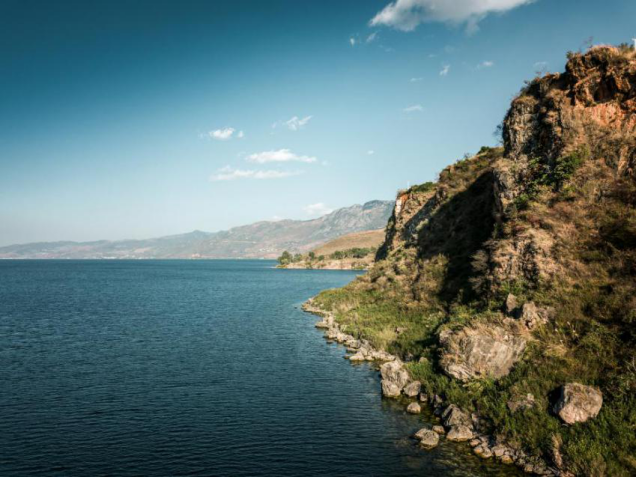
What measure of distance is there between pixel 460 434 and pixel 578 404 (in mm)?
6910

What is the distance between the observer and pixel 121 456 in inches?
901

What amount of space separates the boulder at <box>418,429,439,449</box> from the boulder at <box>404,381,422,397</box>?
7090 mm

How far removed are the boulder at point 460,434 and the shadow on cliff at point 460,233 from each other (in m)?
19.8

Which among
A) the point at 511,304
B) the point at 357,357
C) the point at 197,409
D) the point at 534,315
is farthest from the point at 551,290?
the point at 197,409

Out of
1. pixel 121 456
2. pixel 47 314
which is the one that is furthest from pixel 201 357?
pixel 47 314

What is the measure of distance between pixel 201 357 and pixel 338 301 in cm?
3722

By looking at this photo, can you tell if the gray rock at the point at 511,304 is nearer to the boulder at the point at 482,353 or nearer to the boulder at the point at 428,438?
the boulder at the point at 482,353

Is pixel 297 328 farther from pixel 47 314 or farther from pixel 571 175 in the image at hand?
pixel 47 314

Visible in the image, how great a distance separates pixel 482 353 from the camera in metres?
29.2

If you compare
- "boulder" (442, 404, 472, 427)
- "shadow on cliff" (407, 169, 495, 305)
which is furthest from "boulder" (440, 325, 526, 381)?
"shadow on cliff" (407, 169, 495, 305)

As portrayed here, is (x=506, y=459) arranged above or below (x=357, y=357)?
above

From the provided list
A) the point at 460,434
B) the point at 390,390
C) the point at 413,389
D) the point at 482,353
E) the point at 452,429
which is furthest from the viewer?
the point at 390,390

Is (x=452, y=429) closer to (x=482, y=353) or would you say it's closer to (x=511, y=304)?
(x=482, y=353)

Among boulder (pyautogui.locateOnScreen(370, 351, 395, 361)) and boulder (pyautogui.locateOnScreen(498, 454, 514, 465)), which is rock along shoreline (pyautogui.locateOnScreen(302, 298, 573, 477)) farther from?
boulder (pyautogui.locateOnScreen(370, 351, 395, 361))
